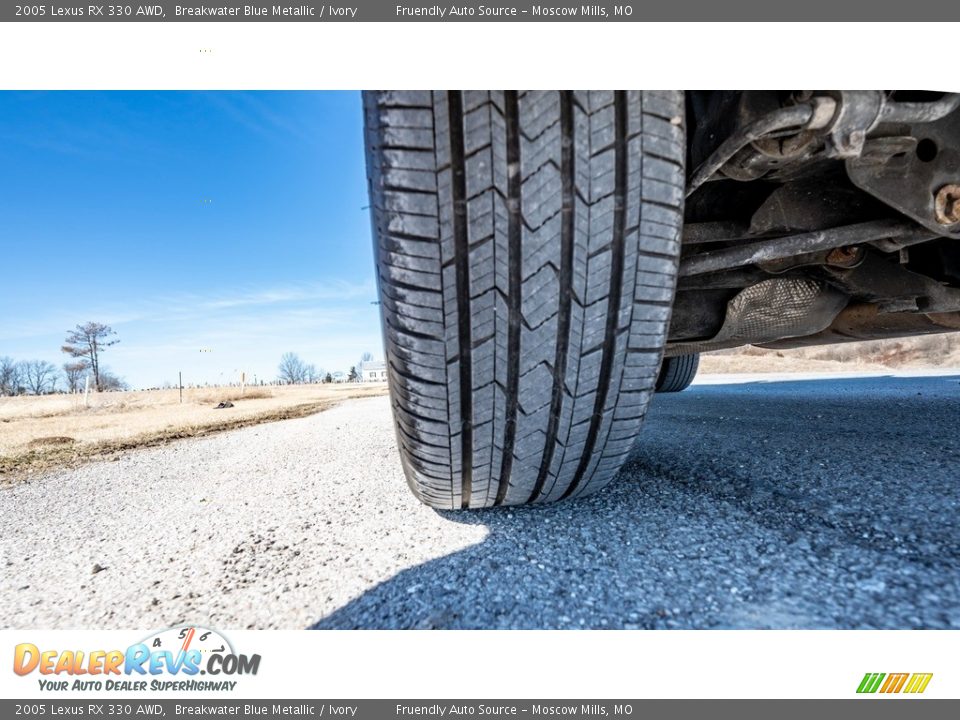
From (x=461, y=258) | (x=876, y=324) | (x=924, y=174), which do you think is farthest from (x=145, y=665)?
(x=876, y=324)

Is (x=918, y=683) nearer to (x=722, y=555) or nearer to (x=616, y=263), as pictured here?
(x=722, y=555)

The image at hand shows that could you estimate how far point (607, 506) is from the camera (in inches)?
49.9

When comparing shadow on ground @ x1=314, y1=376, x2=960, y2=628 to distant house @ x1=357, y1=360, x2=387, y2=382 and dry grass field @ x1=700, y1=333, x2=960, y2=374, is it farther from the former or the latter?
distant house @ x1=357, y1=360, x2=387, y2=382

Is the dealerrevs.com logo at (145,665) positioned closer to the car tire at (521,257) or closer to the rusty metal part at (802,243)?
the car tire at (521,257)

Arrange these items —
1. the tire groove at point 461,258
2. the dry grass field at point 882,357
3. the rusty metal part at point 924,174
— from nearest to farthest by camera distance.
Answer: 1. the tire groove at point 461,258
2. the rusty metal part at point 924,174
3. the dry grass field at point 882,357

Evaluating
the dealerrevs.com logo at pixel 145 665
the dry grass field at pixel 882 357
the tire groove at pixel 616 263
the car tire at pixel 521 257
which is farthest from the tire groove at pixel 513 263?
the dry grass field at pixel 882 357

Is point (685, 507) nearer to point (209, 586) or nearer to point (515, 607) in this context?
point (515, 607)

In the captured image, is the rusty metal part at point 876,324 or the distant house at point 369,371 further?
the distant house at point 369,371

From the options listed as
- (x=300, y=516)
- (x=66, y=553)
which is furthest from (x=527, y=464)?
(x=66, y=553)

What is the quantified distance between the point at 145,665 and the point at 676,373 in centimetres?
434

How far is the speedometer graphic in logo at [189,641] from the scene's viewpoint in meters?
0.79

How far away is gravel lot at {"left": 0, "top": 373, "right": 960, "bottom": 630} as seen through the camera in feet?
2.61

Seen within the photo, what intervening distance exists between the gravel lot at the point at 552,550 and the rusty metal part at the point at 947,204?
66 cm

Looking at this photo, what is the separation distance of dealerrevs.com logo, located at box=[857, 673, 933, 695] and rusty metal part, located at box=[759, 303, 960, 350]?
162 centimetres
